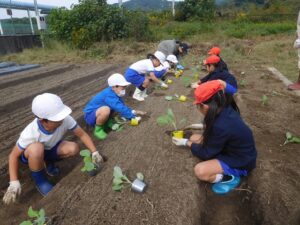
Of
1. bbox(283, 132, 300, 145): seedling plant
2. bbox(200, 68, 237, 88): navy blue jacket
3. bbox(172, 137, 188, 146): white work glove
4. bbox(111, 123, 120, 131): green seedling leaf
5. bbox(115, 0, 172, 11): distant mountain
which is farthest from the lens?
bbox(115, 0, 172, 11): distant mountain

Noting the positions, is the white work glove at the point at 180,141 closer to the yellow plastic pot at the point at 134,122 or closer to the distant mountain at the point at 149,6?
the yellow plastic pot at the point at 134,122

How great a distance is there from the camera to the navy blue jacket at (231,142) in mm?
2264

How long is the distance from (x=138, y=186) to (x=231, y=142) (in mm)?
939

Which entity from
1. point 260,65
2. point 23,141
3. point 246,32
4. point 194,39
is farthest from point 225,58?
point 23,141

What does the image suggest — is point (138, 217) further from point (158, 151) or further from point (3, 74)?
point (3, 74)

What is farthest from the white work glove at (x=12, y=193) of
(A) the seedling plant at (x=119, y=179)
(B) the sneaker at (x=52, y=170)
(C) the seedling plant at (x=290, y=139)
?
(C) the seedling plant at (x=290, y=139)

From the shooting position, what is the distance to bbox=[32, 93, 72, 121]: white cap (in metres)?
2.20

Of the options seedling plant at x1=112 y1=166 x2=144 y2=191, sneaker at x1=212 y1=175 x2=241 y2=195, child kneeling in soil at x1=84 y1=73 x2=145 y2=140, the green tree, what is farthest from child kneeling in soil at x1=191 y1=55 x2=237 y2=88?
the green tree

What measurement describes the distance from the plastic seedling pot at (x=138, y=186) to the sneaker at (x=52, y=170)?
3.41 ft

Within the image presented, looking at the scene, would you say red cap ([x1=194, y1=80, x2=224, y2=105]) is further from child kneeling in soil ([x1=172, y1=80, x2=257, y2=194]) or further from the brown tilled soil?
the brown tilled soil

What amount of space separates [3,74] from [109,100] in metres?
6.33

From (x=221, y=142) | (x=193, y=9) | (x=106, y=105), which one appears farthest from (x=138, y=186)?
(x=193, y=9)

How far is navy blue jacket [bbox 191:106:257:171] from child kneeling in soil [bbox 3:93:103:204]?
119cm

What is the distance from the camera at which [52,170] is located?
2.82 m
